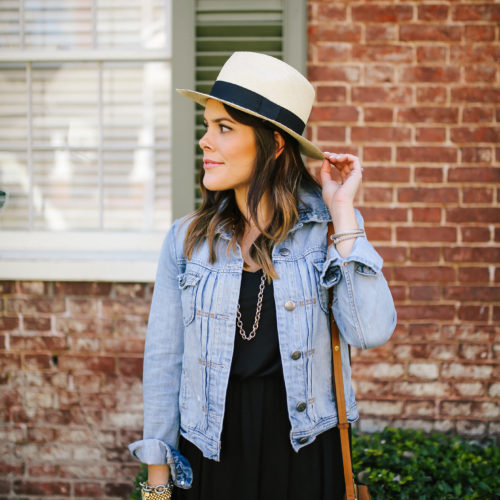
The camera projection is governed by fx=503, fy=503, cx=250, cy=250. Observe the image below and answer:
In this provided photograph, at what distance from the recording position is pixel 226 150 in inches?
59.4

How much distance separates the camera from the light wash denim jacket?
55.1 inches

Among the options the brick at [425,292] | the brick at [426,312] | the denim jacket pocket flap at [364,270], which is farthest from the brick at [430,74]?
the denim jacket pocket flap at [364,270]

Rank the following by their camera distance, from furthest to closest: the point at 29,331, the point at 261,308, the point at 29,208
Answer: the point at 29,208 < the point at 29,331 < the point at 261,308

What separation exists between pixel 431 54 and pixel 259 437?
6.96ft

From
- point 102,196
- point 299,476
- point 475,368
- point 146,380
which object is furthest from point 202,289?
point 475,368

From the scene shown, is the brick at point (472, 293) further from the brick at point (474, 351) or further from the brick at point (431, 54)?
the brick at point (431, 54)

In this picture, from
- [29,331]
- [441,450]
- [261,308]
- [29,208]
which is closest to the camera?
[261,308]

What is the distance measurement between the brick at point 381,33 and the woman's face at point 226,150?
143 cm

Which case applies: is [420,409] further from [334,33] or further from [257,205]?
[334,33]

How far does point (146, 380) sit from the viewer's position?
1.56m

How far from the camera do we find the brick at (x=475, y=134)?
8.58 feet

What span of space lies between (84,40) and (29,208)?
3.32 ft

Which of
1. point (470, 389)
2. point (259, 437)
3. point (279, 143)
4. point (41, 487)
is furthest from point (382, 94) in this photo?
point (41, 487)

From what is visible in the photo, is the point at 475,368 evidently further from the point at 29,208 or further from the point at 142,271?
the point at 29,208
